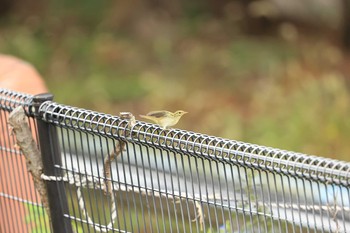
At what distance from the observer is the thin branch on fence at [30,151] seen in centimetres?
433

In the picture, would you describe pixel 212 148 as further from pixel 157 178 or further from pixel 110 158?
pixel 110 158

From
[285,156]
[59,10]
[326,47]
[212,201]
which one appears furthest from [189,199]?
[59,10]

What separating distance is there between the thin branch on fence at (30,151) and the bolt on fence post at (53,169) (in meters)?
0.05

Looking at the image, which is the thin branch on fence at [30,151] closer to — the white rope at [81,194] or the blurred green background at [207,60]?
the white rope at [81,194]

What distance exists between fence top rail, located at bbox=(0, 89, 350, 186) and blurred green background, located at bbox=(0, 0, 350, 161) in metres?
5.58

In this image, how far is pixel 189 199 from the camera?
3.63 meters

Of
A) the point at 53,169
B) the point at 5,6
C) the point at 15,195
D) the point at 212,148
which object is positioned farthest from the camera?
the point at 5,6

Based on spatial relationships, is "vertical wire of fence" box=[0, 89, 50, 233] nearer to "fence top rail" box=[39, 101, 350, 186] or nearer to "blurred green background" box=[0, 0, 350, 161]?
"fence top rail" box=[39, 101, 350, 186]

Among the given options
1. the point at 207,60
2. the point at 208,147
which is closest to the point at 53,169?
the point at 208,147

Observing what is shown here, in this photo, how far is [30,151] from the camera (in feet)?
14.3

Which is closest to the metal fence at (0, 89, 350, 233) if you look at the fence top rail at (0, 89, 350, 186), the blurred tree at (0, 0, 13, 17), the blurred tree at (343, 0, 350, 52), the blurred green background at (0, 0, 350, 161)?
the fence top rail at (0, 89, 350, 186)

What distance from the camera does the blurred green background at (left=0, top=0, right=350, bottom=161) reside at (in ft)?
34.4

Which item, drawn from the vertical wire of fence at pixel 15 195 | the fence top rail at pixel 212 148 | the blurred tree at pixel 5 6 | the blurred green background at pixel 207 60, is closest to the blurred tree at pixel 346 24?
the blurred green background at pixel 207 60

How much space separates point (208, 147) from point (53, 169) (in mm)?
1089
